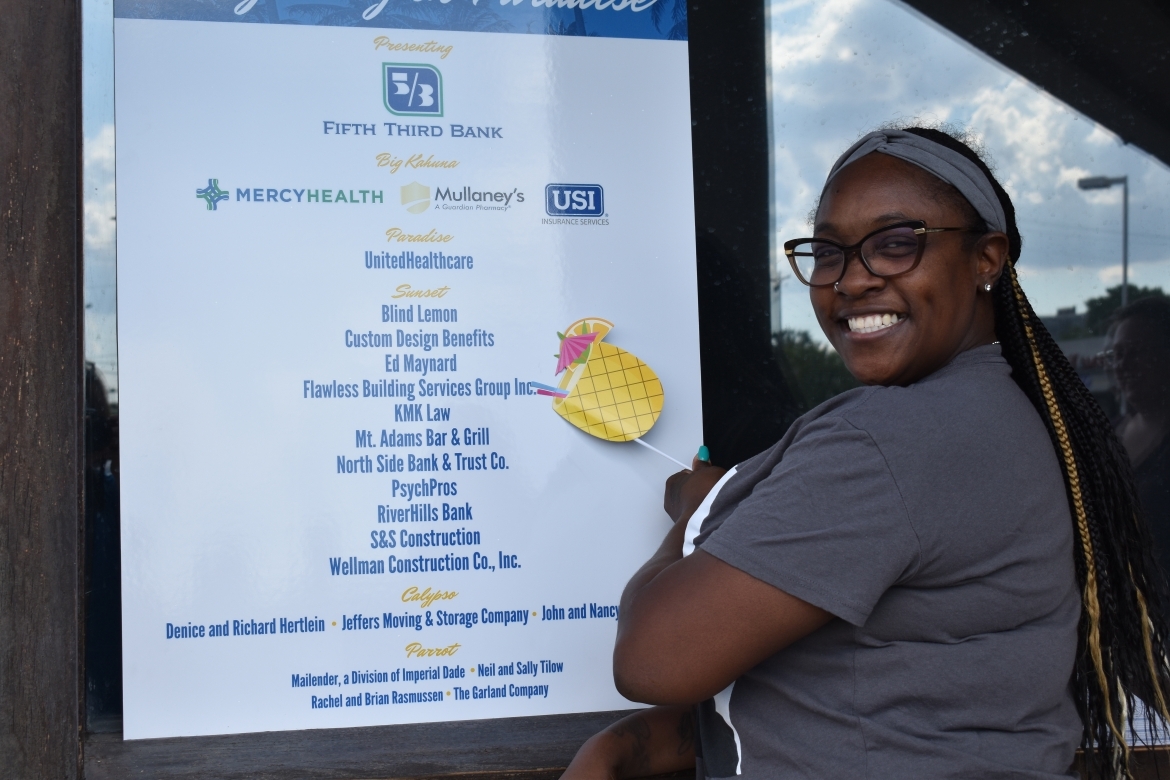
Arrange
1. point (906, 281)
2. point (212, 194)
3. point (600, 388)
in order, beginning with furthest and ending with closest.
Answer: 1. point (600, 388)
2. point (212, 194)
3. point (906, 281)

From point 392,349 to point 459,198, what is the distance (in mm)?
328

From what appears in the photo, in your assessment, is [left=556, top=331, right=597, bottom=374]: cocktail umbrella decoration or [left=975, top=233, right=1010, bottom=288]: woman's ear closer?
[left=975, top=233, right=1010, bottom=288]: woman's ear

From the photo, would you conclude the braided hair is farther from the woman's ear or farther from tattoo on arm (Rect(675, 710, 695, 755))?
tattoo on arm (Rect(675, 710, 695, 755))

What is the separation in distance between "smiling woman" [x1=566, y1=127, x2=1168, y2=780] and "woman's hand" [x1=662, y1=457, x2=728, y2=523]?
0.35 m

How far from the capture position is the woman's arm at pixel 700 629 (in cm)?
115

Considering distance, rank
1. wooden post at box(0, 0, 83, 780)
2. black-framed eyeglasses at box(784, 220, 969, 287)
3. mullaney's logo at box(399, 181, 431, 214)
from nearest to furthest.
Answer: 1. black-framed eyeglasses at box(784, 220, 969, 287)
2. wooden post at box(0, 0, 83, 780)
3. mullaney's logo at box(399, 181, 431, 214)

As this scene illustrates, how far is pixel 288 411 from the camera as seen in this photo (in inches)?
72.2

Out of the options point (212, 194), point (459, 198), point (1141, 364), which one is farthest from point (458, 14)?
point (1141, 364)

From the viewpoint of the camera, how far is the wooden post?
5.55ft

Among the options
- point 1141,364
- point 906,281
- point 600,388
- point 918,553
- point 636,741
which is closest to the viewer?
point 918,553

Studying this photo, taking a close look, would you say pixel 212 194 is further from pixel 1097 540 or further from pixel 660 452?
pixel 1097 540

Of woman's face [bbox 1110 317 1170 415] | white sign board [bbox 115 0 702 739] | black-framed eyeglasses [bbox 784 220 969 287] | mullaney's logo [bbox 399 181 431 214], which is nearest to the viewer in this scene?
black-framed eyeglasses [bbox 784 220 969 287]

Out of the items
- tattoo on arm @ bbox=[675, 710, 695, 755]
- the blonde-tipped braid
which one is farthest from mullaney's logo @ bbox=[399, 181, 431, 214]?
the blonde-tipped braid

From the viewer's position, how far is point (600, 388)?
195 centimetres
